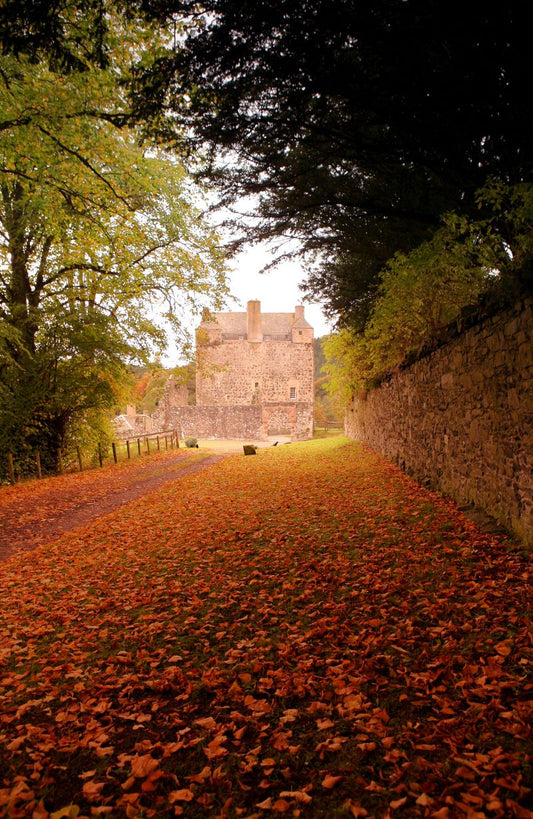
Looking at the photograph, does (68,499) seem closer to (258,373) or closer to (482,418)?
(482,418)

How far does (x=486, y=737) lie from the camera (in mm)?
2314

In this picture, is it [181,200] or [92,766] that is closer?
[92,766]

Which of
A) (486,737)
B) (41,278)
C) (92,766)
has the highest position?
(41,278)

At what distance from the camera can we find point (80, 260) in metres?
13.3

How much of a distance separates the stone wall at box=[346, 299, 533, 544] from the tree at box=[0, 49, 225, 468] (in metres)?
8.16

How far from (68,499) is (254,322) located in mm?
35318

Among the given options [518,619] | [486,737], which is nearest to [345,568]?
[518,619]

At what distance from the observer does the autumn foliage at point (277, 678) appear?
2.18m

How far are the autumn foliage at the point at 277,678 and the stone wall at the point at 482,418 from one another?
0.55 m

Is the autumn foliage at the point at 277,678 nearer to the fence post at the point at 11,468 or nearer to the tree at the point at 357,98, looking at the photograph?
the tree at the point at 357,98

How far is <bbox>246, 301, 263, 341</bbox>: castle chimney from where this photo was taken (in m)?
43.3

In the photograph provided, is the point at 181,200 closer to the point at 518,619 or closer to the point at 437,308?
the point at 437,308

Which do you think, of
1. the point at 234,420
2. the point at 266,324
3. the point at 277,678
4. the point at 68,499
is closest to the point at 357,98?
the point at 277,678

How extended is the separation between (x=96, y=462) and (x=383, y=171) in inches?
586
